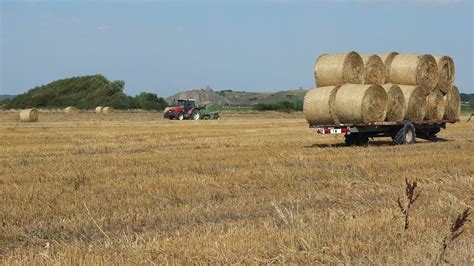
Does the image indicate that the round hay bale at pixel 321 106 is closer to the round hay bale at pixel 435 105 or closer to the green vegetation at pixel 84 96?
the round hay bale at pixel 435 105

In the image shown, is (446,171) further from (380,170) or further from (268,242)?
(268,242)

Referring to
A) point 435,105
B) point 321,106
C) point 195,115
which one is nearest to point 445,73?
point 435,105

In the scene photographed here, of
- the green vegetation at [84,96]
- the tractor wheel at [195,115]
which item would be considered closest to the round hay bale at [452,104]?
the tractor wheel at [195,115]

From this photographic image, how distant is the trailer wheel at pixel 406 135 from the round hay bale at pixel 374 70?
1.37 metres

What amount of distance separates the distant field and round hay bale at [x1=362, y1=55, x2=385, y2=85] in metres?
3.94

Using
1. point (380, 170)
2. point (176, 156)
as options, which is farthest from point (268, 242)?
point (176, 156)

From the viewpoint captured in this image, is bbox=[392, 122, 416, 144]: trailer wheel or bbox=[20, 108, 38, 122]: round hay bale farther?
bbox=[20, 108, 38, 122]: round hay bale

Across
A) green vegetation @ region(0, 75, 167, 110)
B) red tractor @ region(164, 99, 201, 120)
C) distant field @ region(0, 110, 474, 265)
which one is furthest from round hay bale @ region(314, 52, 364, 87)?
green vegetation @ region(0, 75, 167, 110)

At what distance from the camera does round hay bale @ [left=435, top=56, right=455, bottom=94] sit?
20109mm

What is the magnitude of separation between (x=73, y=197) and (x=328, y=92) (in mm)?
10452

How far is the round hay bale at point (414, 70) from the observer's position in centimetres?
1920

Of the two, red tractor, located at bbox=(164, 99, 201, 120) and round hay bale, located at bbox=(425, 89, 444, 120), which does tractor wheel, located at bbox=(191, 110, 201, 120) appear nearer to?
red tractor, located at bbox=(164, 99, 201, 120)

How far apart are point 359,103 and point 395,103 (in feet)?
5.32

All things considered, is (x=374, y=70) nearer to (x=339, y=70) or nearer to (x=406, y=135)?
(x=339, y=70)
